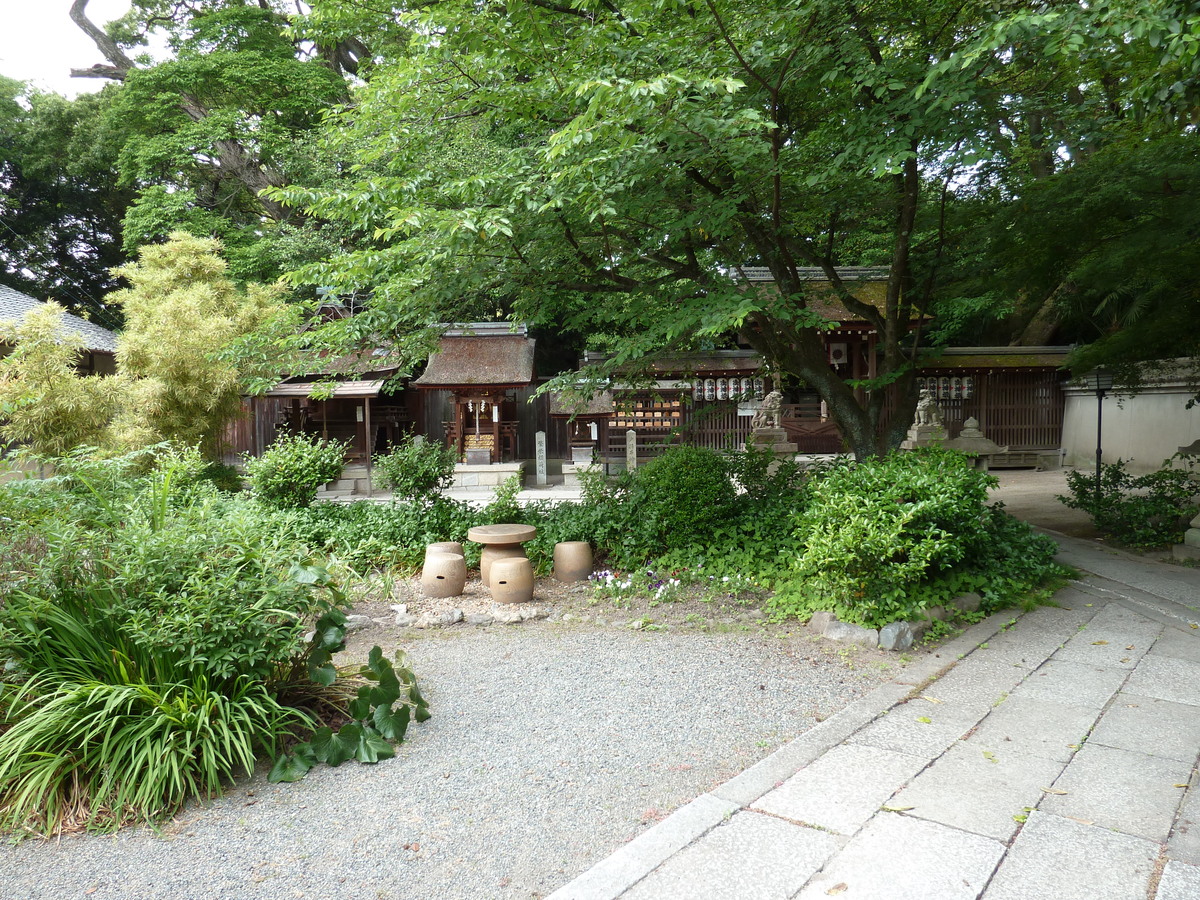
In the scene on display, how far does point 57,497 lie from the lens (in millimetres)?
3893

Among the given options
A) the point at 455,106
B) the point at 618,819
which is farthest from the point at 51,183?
the point at 618,819

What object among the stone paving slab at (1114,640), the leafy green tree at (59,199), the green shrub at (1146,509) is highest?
the leafy green tree at (59,199)

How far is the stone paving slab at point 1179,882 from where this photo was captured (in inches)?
86.4

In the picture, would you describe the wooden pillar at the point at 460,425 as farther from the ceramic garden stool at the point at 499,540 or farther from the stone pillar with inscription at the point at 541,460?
the ceramic garden stool at the point at 499,540

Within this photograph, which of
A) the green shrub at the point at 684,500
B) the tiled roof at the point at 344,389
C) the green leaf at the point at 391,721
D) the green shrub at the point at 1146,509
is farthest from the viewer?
the tiled roof at the point at 344,389

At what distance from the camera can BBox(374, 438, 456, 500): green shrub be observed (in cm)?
765

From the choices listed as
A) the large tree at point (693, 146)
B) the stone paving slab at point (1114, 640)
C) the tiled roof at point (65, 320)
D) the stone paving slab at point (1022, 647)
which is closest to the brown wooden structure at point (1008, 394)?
the large tree at point (693, 146)

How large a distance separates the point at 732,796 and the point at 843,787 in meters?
0.46

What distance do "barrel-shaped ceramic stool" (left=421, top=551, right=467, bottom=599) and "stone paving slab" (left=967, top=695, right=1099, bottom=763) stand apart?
14.2 feet

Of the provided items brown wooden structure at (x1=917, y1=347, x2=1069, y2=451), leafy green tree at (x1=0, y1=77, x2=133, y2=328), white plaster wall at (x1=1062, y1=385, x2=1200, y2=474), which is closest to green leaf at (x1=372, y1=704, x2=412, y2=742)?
white plaster wall at (x1=1062, y1=385, x2=1200, y2=474)

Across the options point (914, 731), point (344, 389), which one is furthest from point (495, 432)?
point (914, 731)

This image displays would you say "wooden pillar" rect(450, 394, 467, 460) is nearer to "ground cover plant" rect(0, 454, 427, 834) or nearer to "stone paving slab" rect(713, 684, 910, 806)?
"ground cover plant" rect(0, 454, 427, 834)

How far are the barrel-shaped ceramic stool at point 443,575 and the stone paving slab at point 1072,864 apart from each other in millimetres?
4779

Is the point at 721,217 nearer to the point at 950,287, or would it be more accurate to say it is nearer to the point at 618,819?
the point at 950,287
